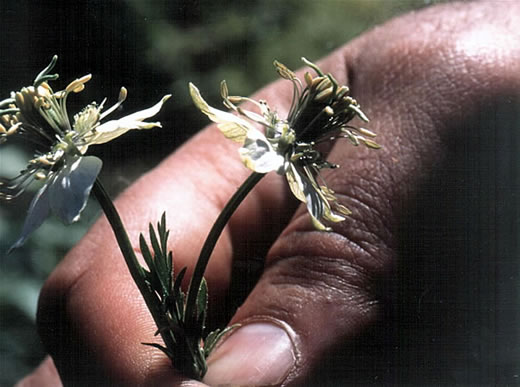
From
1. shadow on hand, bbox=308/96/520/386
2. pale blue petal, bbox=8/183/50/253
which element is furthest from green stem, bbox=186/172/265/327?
shadow on hand, bbox=308/96/520/386

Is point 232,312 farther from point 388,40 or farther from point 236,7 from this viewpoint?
point 236,7

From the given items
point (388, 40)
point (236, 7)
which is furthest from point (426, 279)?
point (236, 7)

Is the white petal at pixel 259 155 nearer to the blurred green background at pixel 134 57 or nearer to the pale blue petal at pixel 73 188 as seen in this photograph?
the pale blue petal at pixel 73 188

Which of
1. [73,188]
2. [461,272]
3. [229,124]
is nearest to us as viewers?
[73,188]

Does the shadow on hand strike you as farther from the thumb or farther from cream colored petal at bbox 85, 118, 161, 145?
cream colored petal at bbox 85, 118, 161, 145

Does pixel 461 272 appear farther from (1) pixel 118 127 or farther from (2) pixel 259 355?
(1) pixel 118 127

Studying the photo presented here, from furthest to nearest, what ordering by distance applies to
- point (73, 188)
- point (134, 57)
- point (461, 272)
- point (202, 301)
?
point (134, 57) → point (461, 272) → point (202, 301) → point (73, 188)

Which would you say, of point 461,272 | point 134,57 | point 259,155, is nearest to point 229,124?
point 259,155
